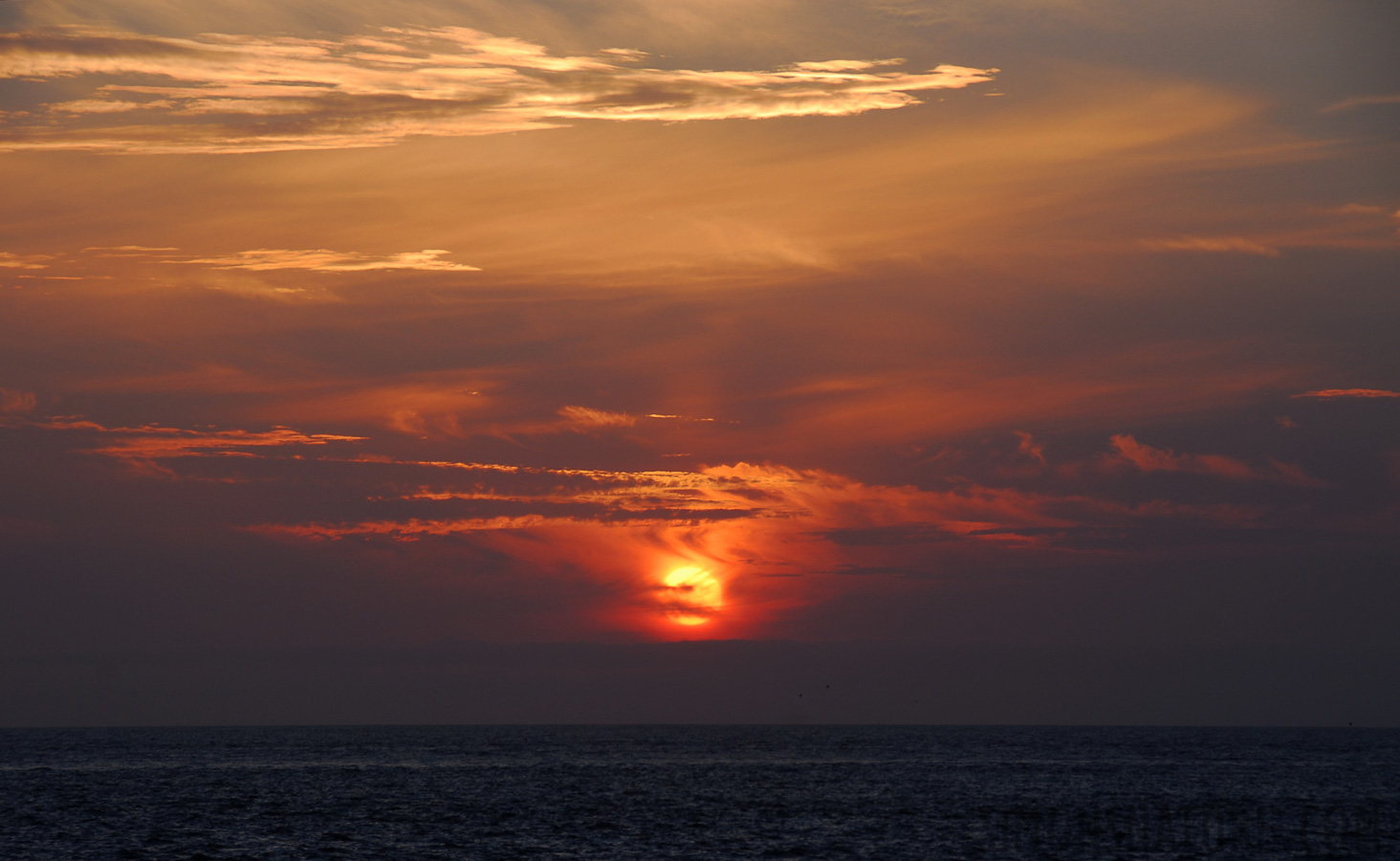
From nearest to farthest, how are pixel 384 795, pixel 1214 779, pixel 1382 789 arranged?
pixel 384 795, pixel 1382 789, pixel 1214 779

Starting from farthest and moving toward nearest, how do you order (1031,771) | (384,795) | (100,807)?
1. (1031,771)
2. (384,795)
3. (100,807)

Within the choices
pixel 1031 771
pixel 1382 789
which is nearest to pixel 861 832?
pixel 1382 789

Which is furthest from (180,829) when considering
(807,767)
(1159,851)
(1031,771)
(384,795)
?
(1031,771)

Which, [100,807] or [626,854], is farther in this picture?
[100,807]

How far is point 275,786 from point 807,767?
78817 mm

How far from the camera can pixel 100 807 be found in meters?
118

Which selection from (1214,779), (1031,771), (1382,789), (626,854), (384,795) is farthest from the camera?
(1031,771)

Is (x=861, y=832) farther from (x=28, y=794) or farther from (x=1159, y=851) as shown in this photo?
(x=28, y=794)

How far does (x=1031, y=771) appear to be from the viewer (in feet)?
598

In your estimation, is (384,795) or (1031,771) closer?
(384,795)

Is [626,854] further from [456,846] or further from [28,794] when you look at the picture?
[28,794]

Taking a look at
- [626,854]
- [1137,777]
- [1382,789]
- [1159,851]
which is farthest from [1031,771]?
[626,854]

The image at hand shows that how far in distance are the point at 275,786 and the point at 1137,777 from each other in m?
109

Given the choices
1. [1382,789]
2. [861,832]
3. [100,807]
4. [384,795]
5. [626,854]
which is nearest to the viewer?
[626,854]
